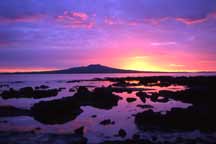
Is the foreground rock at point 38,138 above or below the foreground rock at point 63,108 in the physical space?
below

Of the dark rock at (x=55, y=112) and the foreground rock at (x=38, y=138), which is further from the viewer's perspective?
the dark rock at (x=55, y=112)

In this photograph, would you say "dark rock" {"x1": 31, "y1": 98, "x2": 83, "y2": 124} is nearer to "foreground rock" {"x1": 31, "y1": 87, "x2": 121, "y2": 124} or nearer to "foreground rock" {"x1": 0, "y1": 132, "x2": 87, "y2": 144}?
"foreground rock" {"x1": 31, "y1": 87, "x2": 121, "y2": 124}

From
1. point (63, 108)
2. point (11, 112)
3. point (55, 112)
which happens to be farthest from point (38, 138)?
point (11, 112)

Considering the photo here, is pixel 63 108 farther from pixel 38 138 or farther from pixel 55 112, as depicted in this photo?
pixel 38 138

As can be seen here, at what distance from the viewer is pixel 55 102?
109ft

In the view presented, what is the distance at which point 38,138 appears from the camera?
19.1 meters

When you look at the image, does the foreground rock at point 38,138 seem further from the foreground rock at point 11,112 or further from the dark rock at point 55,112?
the foreground rock at point 11,112

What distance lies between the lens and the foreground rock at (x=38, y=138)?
59.1 feet

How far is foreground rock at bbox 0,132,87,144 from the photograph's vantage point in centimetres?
1802

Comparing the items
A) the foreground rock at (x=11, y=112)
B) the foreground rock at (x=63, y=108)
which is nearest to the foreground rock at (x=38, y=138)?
the foreground rock at (x=63, y=108)

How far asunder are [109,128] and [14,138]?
762 cm

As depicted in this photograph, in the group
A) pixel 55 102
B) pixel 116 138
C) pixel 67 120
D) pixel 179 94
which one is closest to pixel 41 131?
pixel 67 120

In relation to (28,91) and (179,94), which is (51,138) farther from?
(28,91)

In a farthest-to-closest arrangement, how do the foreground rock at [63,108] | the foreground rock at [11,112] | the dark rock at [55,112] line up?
1. the foreground rock at [11,112]
2. the foreground rock at [63,108]
3. the dark rock at [55,112]
